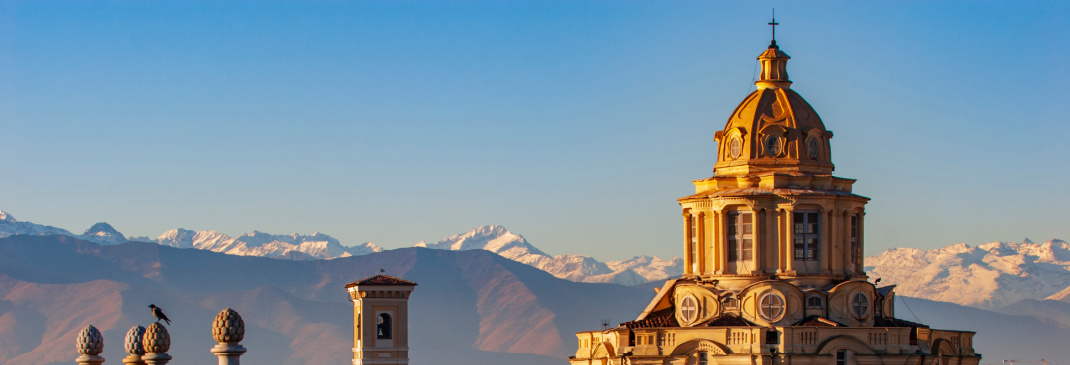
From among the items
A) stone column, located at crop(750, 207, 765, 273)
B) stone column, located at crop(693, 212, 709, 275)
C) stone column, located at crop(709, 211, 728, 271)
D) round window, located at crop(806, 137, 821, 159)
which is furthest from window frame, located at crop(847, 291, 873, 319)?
round window, located at crop(806, 137, 821, 159)

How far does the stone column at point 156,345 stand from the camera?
65938 millimetres

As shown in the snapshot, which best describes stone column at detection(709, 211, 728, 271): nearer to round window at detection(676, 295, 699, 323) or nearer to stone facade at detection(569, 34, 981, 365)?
stone facade at detection(569, 34, 981, 365)

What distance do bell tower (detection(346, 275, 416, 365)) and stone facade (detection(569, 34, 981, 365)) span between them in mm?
14062

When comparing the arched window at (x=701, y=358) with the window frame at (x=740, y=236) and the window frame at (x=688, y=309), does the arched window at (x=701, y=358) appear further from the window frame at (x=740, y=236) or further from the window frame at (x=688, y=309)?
the window frame at (x=740, y=236)

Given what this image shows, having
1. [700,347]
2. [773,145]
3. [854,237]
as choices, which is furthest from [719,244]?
[854,237]

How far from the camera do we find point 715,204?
114 m

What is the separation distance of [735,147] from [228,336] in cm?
5897

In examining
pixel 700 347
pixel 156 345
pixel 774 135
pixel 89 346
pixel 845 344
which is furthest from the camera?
pixel 774 135

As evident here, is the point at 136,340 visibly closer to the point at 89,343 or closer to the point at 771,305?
the point at 89,343

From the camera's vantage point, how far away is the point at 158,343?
66.2 metres

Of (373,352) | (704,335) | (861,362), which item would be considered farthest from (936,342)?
(373,352)

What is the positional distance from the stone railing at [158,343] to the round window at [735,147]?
5111 cm

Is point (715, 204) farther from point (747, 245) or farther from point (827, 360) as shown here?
point (827, 360)

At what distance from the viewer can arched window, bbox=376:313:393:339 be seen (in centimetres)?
10462
